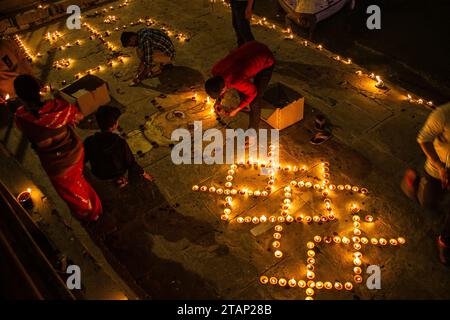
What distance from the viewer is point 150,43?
6648mm

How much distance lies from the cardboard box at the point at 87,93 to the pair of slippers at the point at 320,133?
3.47 metres

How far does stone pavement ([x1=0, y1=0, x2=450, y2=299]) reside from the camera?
4070mm

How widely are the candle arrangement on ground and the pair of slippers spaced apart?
0.42 meters

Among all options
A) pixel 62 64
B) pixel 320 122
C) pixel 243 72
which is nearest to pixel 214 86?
pixel 243 72

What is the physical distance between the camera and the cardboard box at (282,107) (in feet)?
18.3

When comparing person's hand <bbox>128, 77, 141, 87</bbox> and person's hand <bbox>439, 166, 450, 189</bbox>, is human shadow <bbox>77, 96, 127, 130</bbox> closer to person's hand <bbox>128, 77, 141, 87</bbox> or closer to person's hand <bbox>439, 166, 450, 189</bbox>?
person's hand <bbox>128, 77, 141, 87</bbox>

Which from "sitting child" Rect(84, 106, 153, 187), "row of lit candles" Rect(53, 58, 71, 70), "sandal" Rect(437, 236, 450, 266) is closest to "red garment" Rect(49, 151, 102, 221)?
"sitting child" Rect(84, 106, 153, 187)

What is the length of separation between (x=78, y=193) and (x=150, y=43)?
340cm

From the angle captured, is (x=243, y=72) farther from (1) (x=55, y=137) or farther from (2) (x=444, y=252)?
(2) (x=444, y=252)

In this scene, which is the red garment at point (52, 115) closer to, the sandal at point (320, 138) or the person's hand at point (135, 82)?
the person's hand at point (135, 82)

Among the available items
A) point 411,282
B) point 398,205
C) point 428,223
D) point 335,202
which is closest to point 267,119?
point 335,202

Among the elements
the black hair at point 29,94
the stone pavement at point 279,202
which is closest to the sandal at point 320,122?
the stone pavement at point 279,202
